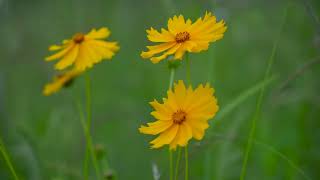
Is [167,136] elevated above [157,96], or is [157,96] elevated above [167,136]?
[157,96]

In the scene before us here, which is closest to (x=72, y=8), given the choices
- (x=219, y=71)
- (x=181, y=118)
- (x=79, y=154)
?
(x=219, y=71)

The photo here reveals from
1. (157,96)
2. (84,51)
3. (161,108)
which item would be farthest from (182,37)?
(157,96)

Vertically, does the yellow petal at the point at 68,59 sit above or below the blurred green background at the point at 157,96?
below

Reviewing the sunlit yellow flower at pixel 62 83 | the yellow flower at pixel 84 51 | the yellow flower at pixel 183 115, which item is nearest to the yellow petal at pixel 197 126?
the yellow flower at pixel 183 115

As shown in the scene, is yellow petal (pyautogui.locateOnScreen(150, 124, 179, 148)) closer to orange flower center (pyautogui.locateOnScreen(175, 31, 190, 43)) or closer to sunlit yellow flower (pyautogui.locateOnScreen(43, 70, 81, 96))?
orange flower center (pyautogui.locateOnScreen(175, 31, 190, 43))

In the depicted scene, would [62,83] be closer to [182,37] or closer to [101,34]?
[101,34]

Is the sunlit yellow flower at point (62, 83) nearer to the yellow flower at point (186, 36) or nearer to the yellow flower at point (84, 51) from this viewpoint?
the yellow flower at point (84, 51)

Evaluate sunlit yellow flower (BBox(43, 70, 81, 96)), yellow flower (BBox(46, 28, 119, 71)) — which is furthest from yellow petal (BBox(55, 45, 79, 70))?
sunlit yellow flower (BBox(43, 70, 81, 96))
